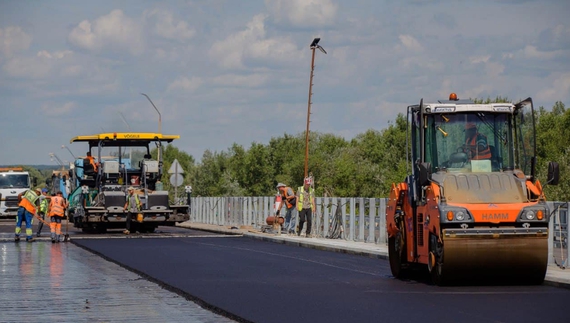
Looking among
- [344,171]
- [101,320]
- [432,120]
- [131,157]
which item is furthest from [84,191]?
[344,171]

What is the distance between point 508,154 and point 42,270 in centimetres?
908

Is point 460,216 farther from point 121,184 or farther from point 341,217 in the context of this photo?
point 121,184

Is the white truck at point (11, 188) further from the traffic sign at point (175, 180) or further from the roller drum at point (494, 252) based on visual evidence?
the roller drum at point (494, 252)

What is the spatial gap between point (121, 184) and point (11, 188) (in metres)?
25.5

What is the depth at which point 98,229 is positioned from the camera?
42000 mm

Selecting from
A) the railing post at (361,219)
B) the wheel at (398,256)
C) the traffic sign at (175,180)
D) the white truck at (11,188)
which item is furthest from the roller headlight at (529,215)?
the white truck at (11,188)

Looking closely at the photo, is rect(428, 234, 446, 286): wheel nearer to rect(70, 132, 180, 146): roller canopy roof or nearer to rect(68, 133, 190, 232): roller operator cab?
rect(68, 133, 190, 232): roller operator cab

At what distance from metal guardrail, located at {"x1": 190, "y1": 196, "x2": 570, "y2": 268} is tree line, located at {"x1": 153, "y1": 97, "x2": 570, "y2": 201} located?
2378 cm

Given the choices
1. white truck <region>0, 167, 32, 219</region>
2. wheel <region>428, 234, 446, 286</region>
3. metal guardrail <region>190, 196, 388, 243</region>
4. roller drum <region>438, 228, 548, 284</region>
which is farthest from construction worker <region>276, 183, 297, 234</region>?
white truck <region>0, 167, 32, 219</region>

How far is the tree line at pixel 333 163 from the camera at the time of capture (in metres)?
94.2

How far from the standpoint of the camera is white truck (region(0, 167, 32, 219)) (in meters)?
63.2

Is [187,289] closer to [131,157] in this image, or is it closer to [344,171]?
[131,157]

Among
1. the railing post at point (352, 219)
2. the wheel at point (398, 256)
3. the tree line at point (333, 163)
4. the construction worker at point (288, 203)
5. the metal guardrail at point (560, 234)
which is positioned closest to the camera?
the wheel at point (398, 256)

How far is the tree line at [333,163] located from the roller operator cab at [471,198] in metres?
49.9
